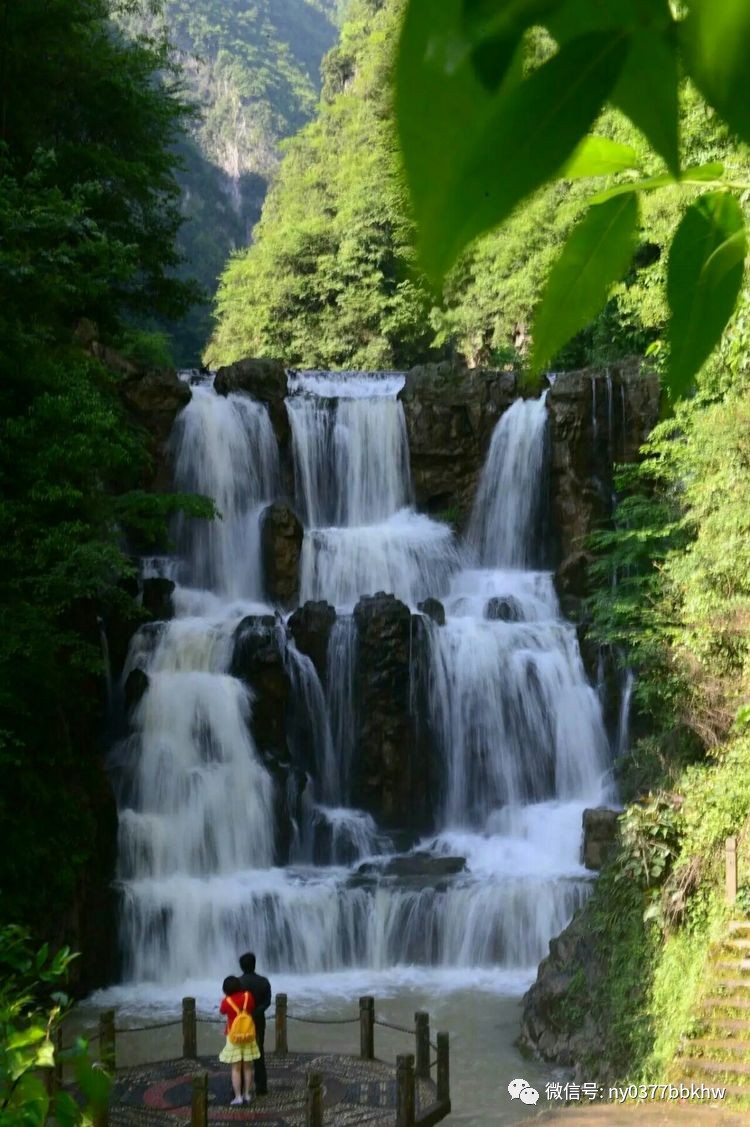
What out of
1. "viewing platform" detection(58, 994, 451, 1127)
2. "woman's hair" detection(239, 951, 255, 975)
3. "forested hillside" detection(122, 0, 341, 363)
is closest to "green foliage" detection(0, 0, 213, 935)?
"viewing platform" detection(58, 994, 451, 1127)

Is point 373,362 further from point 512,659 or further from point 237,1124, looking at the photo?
point 237,1124

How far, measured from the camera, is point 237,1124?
8305 mm

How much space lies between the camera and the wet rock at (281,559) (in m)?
Result: 19.7

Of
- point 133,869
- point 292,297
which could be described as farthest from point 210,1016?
point 292,297

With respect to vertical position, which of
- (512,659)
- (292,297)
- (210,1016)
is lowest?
(210,1016)

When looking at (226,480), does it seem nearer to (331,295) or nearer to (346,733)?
(346,733)

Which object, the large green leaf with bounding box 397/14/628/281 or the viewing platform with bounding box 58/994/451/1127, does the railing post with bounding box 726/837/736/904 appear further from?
the large green leaf with bounding box 397/14/628/281

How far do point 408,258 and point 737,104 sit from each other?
0.13m

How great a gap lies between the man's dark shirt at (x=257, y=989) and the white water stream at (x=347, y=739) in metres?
4.04

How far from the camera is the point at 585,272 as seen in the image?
62cm

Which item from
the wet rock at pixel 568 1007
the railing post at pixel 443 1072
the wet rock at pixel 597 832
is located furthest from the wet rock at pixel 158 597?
the railing post at pixel 443 1072

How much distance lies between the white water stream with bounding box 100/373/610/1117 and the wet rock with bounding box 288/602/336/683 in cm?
16

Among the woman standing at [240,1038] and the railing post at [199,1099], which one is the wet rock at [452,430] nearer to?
the woman standing at [240,1038]

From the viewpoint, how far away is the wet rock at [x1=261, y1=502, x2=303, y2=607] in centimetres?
1970
